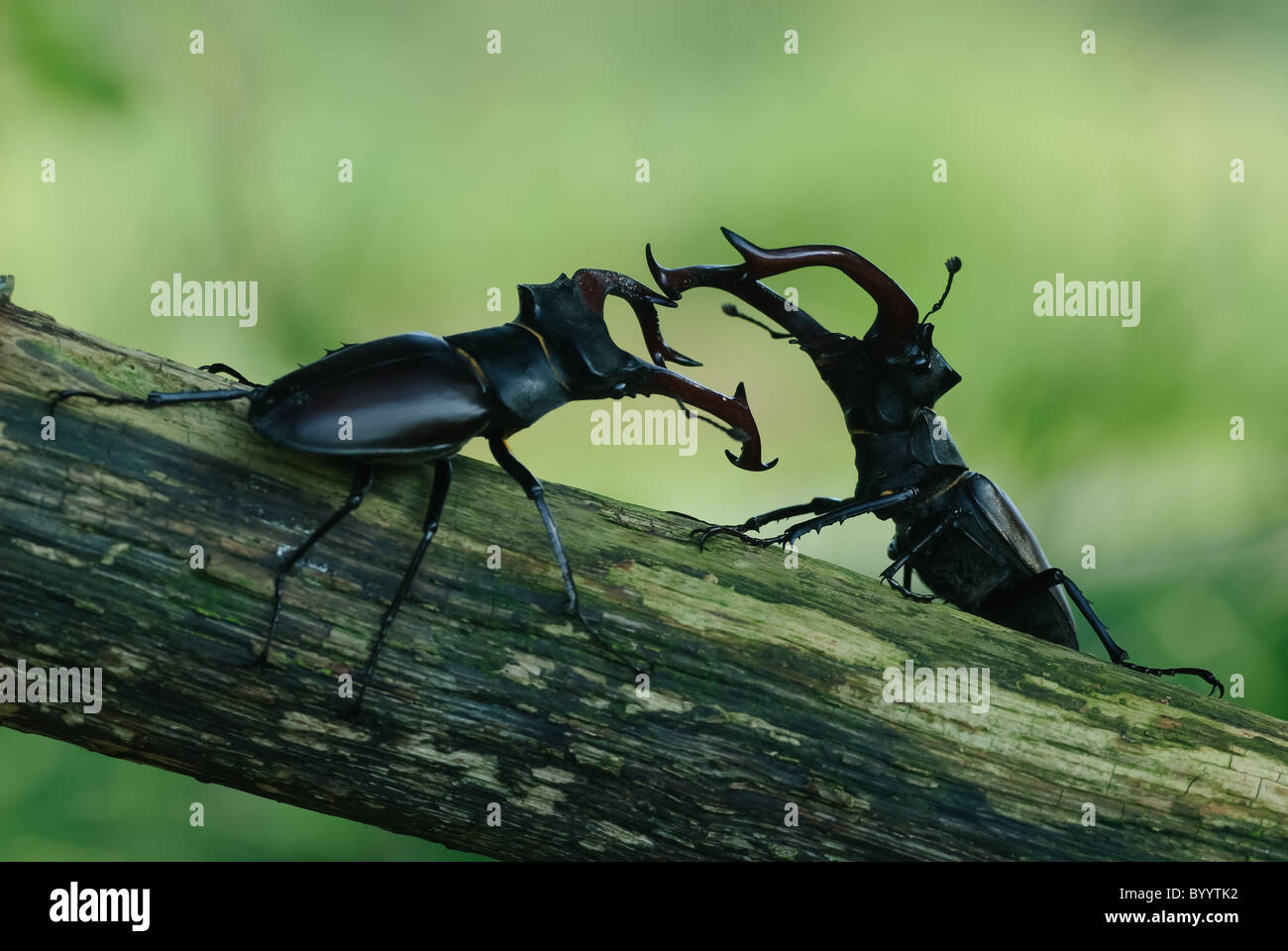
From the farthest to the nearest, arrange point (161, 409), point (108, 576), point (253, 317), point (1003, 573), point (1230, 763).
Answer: point (253, 317) → point (1003, 573) → point (1230, 763) → point (161, 409) → point (108, 576)

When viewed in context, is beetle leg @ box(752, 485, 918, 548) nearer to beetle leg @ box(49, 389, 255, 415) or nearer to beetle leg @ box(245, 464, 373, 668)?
beetle leg @ box(245, 464, 373, 668)

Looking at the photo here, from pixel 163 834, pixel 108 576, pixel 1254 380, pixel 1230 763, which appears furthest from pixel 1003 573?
pixel 163 834

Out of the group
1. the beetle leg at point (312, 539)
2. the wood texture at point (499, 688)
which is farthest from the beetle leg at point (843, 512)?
the beetle leg at point (312, 539)

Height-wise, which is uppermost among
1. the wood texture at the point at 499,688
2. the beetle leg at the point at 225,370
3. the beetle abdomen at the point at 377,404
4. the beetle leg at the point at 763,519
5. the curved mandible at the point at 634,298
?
the curved mandible at the point at 634,298

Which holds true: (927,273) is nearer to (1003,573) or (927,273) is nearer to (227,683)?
(1003,573)

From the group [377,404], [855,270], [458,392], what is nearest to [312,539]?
[377,404]

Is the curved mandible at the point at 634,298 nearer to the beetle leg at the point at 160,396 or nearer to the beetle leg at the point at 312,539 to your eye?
the beetle leg at the point at 312,539
